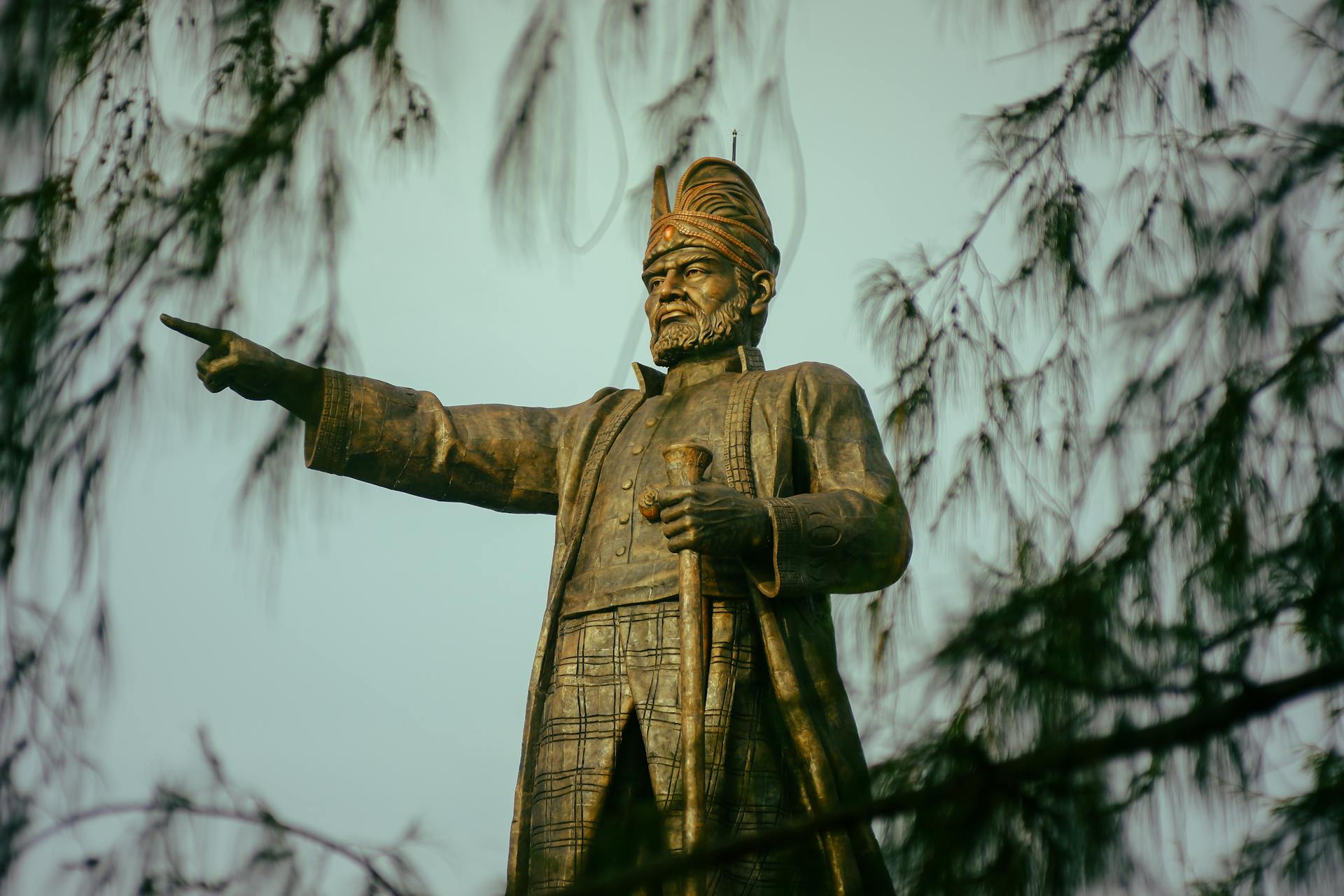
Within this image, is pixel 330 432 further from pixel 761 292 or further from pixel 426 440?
pixel 761 292

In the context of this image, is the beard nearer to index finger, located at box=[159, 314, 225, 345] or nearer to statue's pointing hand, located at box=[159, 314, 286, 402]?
statue's pointing hand, located at box=[159, 314, 286, 402]

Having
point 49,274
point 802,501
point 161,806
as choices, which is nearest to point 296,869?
point 161,806

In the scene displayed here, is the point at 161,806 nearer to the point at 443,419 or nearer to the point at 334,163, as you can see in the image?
the point at 334,163

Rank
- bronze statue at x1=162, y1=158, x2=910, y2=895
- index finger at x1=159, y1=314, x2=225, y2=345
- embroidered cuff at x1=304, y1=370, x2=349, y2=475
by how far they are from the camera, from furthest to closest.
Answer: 1. embroidered cuff at x1=304, y1=370, x2=349, y2=475
2. bronze statue at x1=162, y1=158, x2=910, y2=895
3. index finger at x1=159, y1=314, x2=225, y2=345

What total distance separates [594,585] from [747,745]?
67 centimetres

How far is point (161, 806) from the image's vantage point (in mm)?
2859

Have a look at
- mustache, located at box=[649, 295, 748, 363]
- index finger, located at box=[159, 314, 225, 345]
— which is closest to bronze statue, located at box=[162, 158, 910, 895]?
mustache, located at box=[649, 295, 748, 363]

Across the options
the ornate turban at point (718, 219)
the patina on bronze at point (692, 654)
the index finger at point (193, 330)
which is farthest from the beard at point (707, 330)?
the index finger at point (193, 330)

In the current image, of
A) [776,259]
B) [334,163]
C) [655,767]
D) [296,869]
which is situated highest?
[776,259]

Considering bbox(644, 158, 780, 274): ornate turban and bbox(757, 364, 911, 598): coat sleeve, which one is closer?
bbox(757, 364, 911, 598): coat sleeve

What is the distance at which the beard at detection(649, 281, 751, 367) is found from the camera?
5.27 meters

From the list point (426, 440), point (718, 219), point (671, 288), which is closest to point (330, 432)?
point (426, 440)

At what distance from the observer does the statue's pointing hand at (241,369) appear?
4.59m

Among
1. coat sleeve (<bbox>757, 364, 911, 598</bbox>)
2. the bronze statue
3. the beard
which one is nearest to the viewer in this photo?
the bronze statue
